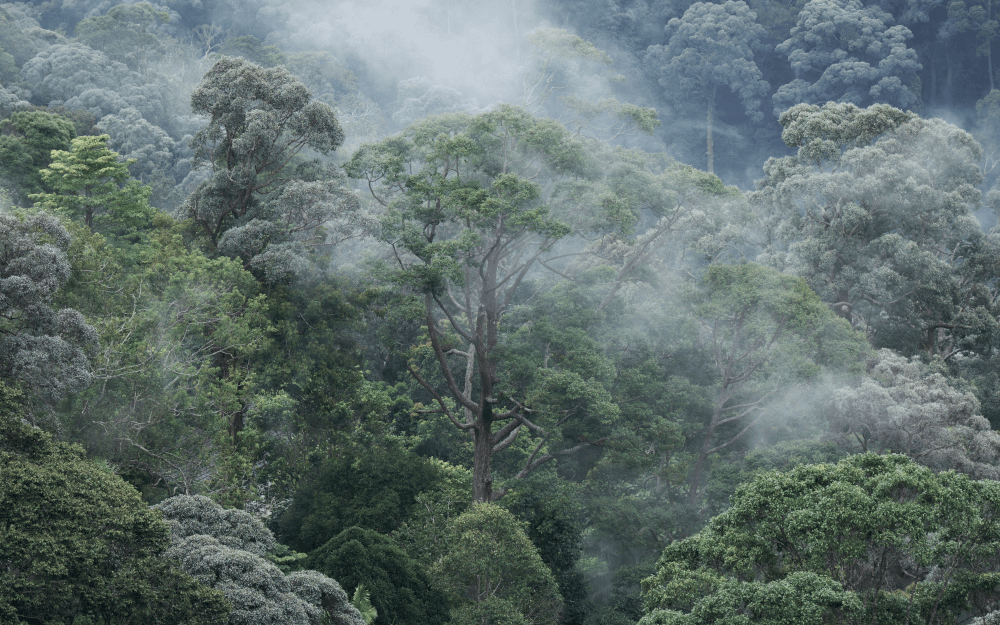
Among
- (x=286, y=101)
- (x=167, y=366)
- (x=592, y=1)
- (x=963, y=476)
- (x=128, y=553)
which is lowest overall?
(x=128, y=553)

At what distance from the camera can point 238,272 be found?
844 inches

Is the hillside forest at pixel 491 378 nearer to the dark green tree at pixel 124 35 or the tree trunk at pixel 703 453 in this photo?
the tree trunk at pixel 703 453

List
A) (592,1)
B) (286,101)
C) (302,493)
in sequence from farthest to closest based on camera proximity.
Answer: (592,1) → (286,101) → (302,493)

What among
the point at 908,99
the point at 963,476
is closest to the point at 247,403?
the point at 963,476

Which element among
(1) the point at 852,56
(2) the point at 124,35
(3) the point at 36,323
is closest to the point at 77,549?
(3) the point at 36,323

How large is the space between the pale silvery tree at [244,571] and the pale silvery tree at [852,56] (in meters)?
48.2

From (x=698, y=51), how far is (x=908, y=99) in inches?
582

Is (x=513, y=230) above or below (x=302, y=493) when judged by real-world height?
above

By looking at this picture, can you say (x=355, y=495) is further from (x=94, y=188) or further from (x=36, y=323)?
(x=94, y=188)

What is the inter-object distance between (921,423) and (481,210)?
12142 mm

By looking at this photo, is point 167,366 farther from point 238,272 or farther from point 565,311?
point 565,311

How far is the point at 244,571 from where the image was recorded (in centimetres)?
1292

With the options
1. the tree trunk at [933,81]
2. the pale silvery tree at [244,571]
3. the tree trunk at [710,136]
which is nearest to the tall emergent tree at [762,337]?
the pale silvery tree at [244,571]

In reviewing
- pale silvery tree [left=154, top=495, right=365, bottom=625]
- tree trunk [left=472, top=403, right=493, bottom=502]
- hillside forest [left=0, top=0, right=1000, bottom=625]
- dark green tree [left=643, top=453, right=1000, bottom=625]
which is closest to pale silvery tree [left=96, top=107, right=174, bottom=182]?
hillside forest [left=0, top=0, right=1000, bottom=625]
